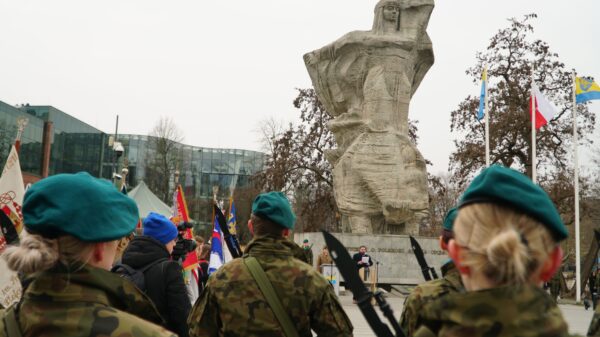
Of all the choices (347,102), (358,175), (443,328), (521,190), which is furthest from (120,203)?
(347,102)

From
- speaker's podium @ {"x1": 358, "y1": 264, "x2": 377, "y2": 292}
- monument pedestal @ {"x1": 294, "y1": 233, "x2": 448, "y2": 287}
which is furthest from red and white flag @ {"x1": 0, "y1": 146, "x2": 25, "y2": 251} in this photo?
monument pedestal @ {"x1": 294, "y1": 233, "x2": 448, "y2": 287}

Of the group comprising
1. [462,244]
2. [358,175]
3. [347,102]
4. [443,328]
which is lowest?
[443,328]

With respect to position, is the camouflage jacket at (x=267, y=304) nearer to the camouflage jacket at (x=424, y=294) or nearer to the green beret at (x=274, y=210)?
the green beret at (x=274, y=210)

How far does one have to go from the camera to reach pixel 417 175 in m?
22.8

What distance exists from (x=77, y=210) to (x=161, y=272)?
9.10ft

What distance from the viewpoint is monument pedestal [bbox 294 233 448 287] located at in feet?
69.1

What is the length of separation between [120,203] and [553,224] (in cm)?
138

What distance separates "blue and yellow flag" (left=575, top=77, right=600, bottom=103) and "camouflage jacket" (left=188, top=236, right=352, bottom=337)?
2204 centimetres

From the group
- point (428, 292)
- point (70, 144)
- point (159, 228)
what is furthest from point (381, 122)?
point (70, 144)

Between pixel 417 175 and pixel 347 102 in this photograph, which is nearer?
pixel 417 175

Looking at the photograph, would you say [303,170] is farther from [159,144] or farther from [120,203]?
[120,203]

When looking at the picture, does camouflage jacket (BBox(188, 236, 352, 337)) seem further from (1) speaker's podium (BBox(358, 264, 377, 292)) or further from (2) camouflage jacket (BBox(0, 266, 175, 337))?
(1) speaker's podium (BBox(358, 264, 377, 292))

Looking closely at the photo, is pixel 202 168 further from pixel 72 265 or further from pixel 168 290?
pixel 72 265

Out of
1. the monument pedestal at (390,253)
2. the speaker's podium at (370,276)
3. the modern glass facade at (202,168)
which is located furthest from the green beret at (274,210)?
the modern glass facade at (202,168)
